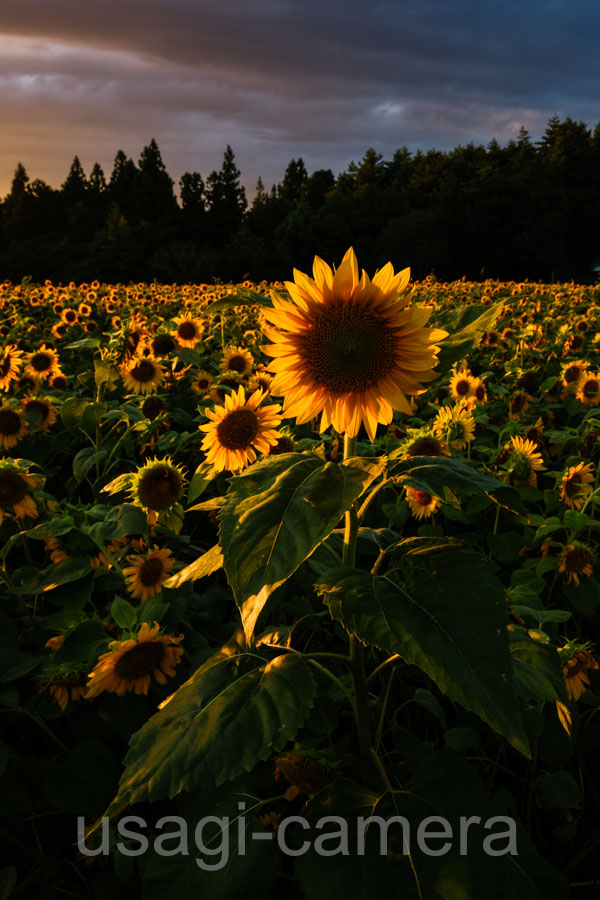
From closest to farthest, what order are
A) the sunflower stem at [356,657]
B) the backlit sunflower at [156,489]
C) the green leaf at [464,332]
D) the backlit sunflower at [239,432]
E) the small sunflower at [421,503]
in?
the green leaf at [464,332] < the sunflower stem at [356,657] < the backlit sunflower at [239,432] < the backlit sunflower at [156,489] < the small sunflower at [421,503]

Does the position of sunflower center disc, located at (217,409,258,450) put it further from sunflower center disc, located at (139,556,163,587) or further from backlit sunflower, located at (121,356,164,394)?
backlit sunflower, located at (121,356,164,394)

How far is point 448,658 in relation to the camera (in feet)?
3.34

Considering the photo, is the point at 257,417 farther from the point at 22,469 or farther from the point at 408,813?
the point at 408,813

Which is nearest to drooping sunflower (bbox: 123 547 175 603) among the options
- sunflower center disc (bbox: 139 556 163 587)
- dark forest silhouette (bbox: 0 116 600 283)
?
sunflower center disc (bbox: 139 556 163 587)

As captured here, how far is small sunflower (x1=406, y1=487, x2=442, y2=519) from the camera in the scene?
9.04 ft

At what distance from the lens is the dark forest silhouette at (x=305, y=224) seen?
41250mm

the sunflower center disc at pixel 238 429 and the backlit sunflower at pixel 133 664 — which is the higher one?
the sunflower center disc at pixel 238 429

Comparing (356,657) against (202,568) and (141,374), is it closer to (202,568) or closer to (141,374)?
(202,568)

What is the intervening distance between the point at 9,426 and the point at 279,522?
307 centimetres

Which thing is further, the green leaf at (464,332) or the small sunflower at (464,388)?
the small sunflower at (464,388)

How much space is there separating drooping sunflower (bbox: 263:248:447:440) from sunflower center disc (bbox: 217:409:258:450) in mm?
770

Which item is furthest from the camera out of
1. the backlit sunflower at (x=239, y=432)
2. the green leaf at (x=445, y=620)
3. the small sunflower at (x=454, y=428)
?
the small sunflower at (x=454, y=428)

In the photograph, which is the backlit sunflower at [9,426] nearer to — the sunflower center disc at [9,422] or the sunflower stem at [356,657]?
the sunflower center disc at [9,422]

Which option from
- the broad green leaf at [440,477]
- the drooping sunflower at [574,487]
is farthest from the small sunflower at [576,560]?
the broad green leaf at [440,477]
